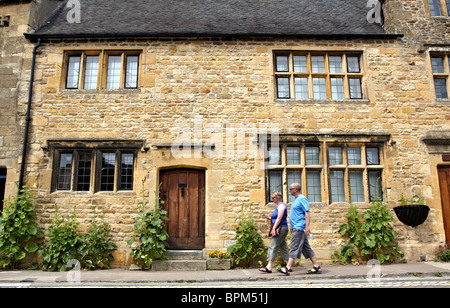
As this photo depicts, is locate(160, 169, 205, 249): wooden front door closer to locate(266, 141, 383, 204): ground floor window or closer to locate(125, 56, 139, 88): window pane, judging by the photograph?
locate(266, 141, 383, 204): ground floor window

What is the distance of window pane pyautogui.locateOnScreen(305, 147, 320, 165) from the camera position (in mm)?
8867

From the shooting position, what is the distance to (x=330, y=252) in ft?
26.7

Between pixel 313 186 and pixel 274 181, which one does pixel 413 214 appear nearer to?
pixel 313 186

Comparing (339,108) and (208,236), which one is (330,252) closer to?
(208,236)

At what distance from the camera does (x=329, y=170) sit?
28.8 feet

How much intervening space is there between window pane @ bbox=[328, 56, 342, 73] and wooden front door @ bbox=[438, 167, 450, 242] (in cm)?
369

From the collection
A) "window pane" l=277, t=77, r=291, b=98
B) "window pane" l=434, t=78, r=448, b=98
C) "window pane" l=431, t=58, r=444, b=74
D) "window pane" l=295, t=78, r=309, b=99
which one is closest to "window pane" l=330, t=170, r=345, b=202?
"window pane" l=295, t=78, r=309, b=99

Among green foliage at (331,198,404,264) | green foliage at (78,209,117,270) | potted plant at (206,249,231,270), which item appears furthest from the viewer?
green foliage at (331,198,404,264)

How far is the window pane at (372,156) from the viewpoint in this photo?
8.89m

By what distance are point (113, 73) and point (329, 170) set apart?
633cm

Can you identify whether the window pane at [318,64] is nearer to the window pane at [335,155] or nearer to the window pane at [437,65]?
the window pane at [335,155]

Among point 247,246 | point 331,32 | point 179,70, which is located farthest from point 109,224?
point 331,32

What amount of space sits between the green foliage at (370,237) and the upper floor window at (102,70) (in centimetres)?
660

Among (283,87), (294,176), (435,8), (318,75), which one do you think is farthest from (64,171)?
(435,8)
